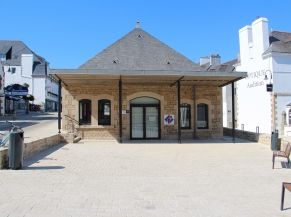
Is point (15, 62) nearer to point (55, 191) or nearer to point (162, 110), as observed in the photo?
point (162, 110)

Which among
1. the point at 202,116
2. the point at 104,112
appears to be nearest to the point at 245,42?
the point at 202,116

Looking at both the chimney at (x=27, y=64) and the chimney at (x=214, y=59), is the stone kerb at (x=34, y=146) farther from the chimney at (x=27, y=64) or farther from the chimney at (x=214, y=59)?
the chimney at (x=27, y=64)

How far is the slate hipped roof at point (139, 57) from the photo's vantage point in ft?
68.6

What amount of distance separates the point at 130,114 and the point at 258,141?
20.5 feet

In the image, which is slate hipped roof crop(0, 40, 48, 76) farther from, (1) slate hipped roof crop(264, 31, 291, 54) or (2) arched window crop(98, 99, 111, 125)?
(2) arched window crop(98, 99, 111, 125)

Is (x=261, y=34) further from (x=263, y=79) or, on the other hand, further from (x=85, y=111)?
(x=85, y=111)

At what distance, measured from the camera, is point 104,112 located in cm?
2031

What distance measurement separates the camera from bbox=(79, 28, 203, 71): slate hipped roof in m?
20.9

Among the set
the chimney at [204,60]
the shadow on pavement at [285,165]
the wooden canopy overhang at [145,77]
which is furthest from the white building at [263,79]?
the shadow on pavement at [285,165]

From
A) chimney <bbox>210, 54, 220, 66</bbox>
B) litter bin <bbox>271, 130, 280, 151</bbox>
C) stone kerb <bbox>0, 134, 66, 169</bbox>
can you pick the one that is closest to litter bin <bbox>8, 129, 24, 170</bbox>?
stone kerb <bbox>0, 134, 66, 169</bbox>

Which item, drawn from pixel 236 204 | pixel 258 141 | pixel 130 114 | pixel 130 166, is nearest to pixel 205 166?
pixel 130 166

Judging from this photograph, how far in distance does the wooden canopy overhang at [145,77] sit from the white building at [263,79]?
336 inches

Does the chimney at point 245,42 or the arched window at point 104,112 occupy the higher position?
the chimney at point 245,42

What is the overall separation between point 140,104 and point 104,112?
1.83m
